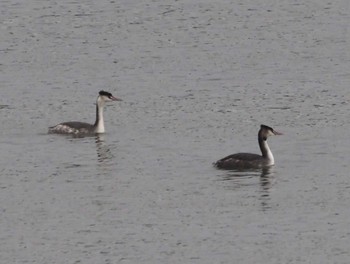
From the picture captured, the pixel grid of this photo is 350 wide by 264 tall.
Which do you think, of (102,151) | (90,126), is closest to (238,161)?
(102,151)

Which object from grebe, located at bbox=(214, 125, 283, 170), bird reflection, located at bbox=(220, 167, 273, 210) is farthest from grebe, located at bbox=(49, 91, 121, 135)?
bird reflection, located at bbox=(220, 167, 273, 210)

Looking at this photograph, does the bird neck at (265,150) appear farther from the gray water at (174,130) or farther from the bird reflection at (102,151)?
the bird reflection at (102,151)

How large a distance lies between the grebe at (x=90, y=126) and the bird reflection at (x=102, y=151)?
339mm

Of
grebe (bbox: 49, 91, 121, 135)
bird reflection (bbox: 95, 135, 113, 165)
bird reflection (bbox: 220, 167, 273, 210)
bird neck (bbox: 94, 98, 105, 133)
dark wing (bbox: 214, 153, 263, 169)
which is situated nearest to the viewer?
bird reflection (bbox: 220, 167, 273, 210)

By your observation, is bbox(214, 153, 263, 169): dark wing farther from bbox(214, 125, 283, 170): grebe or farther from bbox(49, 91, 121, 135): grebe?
bbox(49, 91, 121, 135): grebe

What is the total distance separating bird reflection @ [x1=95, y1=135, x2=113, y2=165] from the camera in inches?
1641

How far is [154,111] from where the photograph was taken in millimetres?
48469

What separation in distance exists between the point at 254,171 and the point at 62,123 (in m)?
7.72

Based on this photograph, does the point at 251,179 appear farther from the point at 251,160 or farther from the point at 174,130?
the point at 174,130

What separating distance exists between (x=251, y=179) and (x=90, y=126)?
28.1 ft

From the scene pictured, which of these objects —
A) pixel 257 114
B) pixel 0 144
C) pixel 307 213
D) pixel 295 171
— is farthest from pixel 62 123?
pixel 307 213

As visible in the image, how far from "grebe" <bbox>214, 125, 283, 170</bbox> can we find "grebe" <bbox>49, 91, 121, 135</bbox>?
6.54m

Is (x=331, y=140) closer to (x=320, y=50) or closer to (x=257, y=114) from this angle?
(x=257, y=114)

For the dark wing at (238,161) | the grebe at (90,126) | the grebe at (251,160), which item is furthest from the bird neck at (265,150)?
the grebe at (90,126)
